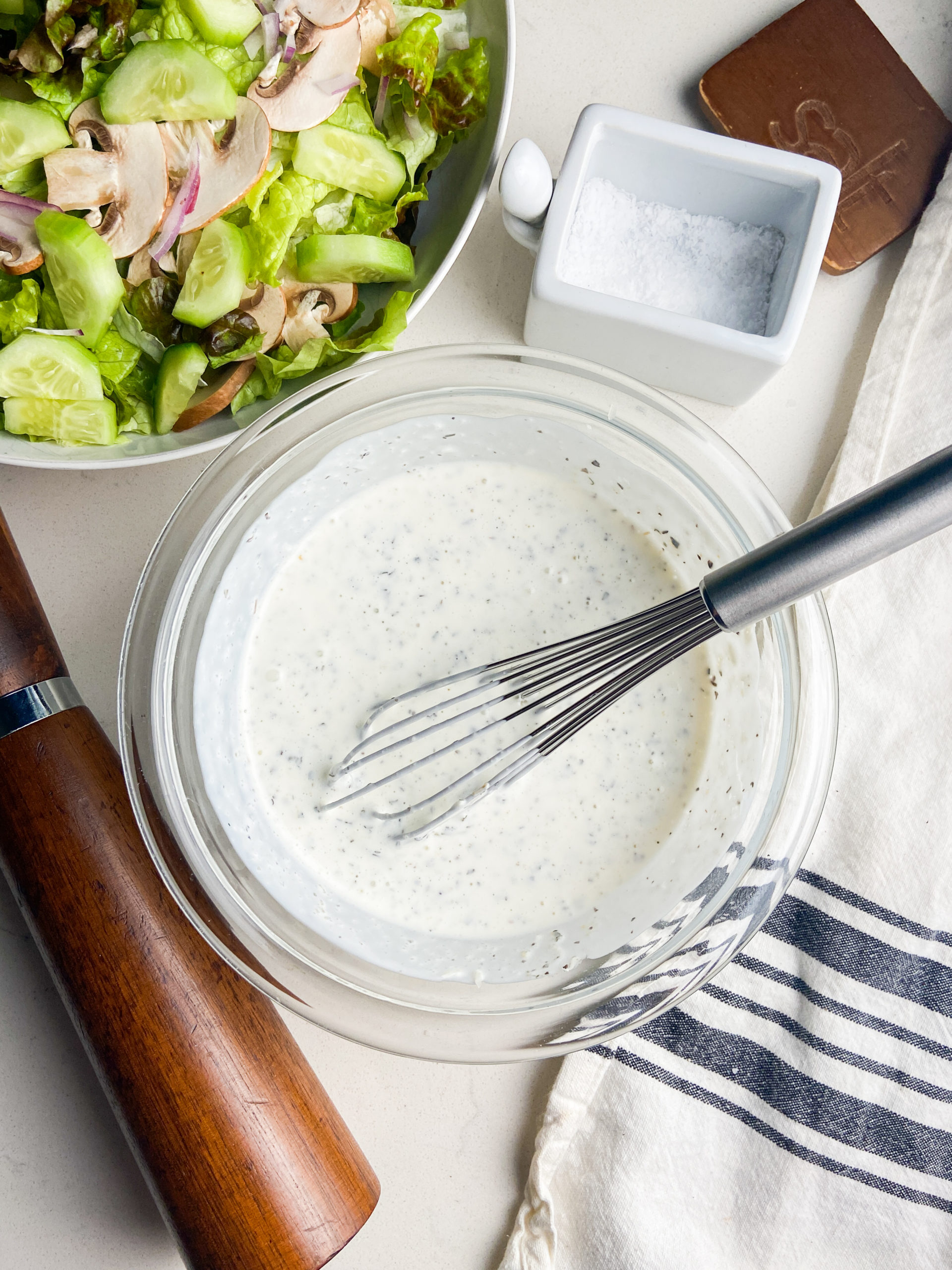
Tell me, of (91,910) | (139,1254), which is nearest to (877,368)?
(91,910)

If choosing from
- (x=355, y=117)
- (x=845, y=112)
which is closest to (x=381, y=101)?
(x=355, y=117)

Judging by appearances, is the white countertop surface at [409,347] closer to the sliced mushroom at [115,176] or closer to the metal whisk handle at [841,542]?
the sliced mushroom at [115,176]

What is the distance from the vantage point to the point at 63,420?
2.34ft

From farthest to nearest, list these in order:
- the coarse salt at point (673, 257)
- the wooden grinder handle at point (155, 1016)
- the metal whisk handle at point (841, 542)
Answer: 1. the coarse salt at point (673, 257)
2. the wooden grinder handle at point (155, 1016)
3. the metal whisk handle at point (841, 542)

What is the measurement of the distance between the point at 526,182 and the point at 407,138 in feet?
0.37

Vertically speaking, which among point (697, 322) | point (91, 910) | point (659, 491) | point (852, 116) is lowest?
point (91, 910)

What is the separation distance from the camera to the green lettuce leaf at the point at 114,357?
731 mm

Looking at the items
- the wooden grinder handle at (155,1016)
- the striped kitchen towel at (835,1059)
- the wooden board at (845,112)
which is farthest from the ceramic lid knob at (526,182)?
the wooden grinder handle at (155,1016)

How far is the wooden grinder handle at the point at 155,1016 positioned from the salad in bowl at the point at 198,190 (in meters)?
0.17

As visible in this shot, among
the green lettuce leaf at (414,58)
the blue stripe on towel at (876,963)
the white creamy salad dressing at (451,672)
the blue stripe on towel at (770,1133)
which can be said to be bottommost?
the blue stripe on towel at (770,1133)

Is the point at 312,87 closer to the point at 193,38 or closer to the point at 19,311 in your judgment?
the point at 193,38

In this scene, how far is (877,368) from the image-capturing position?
825mm

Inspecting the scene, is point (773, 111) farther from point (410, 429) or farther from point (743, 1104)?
point (743, 1104)

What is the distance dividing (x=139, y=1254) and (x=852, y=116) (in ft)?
3.63
